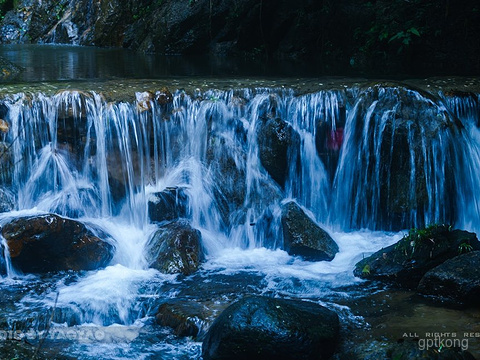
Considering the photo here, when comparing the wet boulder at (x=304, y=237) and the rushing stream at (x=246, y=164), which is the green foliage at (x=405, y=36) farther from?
the wet boulder at (x=304, y=237)

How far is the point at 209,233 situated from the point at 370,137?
293 centimetres

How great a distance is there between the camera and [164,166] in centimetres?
862

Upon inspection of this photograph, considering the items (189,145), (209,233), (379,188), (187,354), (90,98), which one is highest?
(90,98)

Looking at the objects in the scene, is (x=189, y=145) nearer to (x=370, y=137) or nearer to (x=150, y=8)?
(x=370, y=137)

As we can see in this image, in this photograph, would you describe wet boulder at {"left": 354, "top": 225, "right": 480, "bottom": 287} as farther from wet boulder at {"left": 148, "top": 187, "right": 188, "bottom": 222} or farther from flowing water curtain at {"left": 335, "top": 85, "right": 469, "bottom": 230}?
wet boulder at {"left": 148, "top": 187, "right": 188, "bottom": 222}

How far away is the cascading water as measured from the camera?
7984mm

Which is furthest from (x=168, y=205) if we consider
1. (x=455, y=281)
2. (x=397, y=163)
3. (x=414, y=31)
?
(x=414, y=31)

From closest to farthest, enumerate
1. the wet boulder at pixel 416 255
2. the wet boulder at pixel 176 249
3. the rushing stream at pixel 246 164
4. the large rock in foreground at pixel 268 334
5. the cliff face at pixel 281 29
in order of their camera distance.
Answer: the large rock in foreground at pixel 268 334 < the wet boulder at pixel 416 255 < the wet boulder at pixel 176 249 < the rushing stream at pixel 246 164 < the cliff face at pixel 281 29

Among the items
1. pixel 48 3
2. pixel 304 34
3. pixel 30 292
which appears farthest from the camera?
pixel 48 3

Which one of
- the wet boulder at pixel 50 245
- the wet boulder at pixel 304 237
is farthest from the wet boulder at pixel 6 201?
the wet boulder at pixel 304 237

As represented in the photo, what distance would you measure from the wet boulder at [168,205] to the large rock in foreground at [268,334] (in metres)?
3.31

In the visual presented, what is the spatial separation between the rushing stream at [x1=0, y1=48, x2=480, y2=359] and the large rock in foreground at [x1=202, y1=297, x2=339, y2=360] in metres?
2.21

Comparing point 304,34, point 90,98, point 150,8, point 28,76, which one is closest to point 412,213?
point 90,98

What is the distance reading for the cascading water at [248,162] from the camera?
7.98m
